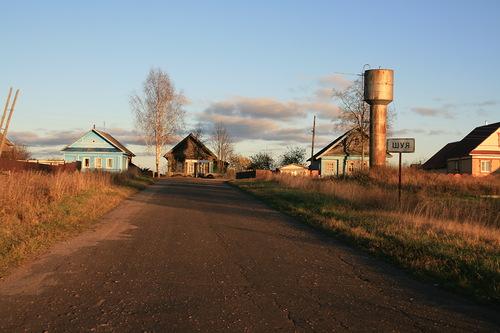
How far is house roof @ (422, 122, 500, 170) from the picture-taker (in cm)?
5672

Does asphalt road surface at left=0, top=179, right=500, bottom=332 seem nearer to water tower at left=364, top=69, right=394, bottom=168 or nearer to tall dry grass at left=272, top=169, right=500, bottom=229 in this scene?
tall dry grass at left=272, top=169, right=500, bottom=229

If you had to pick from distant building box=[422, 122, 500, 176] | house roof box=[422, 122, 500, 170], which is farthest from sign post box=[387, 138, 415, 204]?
distant building box=[422, 122, 500, 176]

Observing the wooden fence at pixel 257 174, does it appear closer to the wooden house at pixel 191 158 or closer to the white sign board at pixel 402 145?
the wooden house at pixel 191 158

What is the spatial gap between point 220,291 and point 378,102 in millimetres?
28755

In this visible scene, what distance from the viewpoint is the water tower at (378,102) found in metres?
33.1

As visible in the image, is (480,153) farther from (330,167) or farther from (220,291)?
(220,291)

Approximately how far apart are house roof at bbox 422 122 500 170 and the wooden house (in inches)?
1235

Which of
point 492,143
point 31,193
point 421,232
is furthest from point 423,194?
point 492,143

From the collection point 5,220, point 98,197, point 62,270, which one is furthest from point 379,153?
point 62,270

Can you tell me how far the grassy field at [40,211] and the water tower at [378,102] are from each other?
1886 centimetres

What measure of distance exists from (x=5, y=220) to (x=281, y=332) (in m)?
9.14

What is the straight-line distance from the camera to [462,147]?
60406 millimetres

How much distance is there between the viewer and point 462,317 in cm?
578

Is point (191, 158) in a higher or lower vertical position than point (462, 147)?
lower
